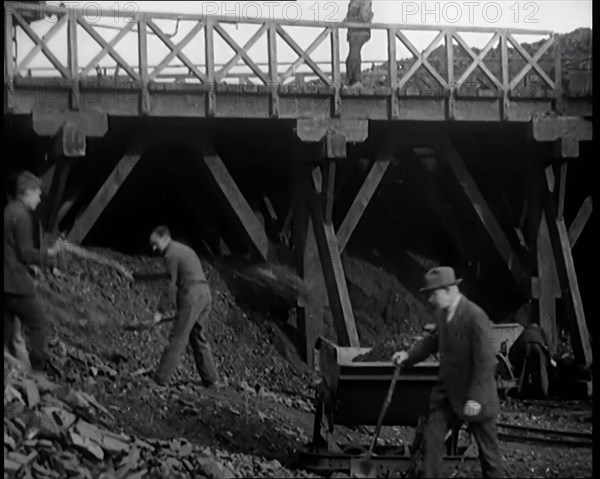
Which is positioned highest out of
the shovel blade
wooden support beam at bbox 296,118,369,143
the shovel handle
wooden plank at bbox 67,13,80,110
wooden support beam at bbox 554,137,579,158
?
wooden plank at bbox 67,13,80,110

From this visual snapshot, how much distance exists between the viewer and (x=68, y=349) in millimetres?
6363

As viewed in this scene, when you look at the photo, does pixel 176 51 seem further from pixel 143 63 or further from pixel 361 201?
pixel 361 201

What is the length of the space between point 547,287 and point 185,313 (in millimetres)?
2659

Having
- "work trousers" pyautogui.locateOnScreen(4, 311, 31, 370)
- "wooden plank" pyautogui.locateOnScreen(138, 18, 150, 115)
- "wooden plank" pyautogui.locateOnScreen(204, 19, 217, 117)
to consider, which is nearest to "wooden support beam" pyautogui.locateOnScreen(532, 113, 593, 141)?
"wooden plank" pyautogui.locateOnScreen(204, 19, 217, 117)

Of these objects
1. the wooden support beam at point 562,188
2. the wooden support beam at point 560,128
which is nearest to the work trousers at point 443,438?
the wooden support beam at point 562,188

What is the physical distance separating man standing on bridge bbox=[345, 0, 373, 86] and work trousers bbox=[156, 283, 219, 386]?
205cm

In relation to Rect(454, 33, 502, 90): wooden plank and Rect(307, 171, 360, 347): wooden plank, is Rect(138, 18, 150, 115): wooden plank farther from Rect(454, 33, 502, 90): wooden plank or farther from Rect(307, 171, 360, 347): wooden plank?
Rect(454, 33, 502, 90): wooden plank

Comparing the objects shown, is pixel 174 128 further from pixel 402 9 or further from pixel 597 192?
pixel 597 192

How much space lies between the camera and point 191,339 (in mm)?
6418

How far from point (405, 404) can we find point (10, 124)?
3.25 meters

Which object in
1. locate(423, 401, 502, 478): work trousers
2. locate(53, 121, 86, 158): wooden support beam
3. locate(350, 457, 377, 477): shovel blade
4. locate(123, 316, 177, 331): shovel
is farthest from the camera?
locate(53, 121, 86, 158): wooden support beam

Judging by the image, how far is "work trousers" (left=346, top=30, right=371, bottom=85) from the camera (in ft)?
22.8

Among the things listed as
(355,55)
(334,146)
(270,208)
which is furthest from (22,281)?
(355,55)

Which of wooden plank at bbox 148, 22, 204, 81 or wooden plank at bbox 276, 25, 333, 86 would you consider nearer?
wooden plank at bbox 148, 22, 204, 81
